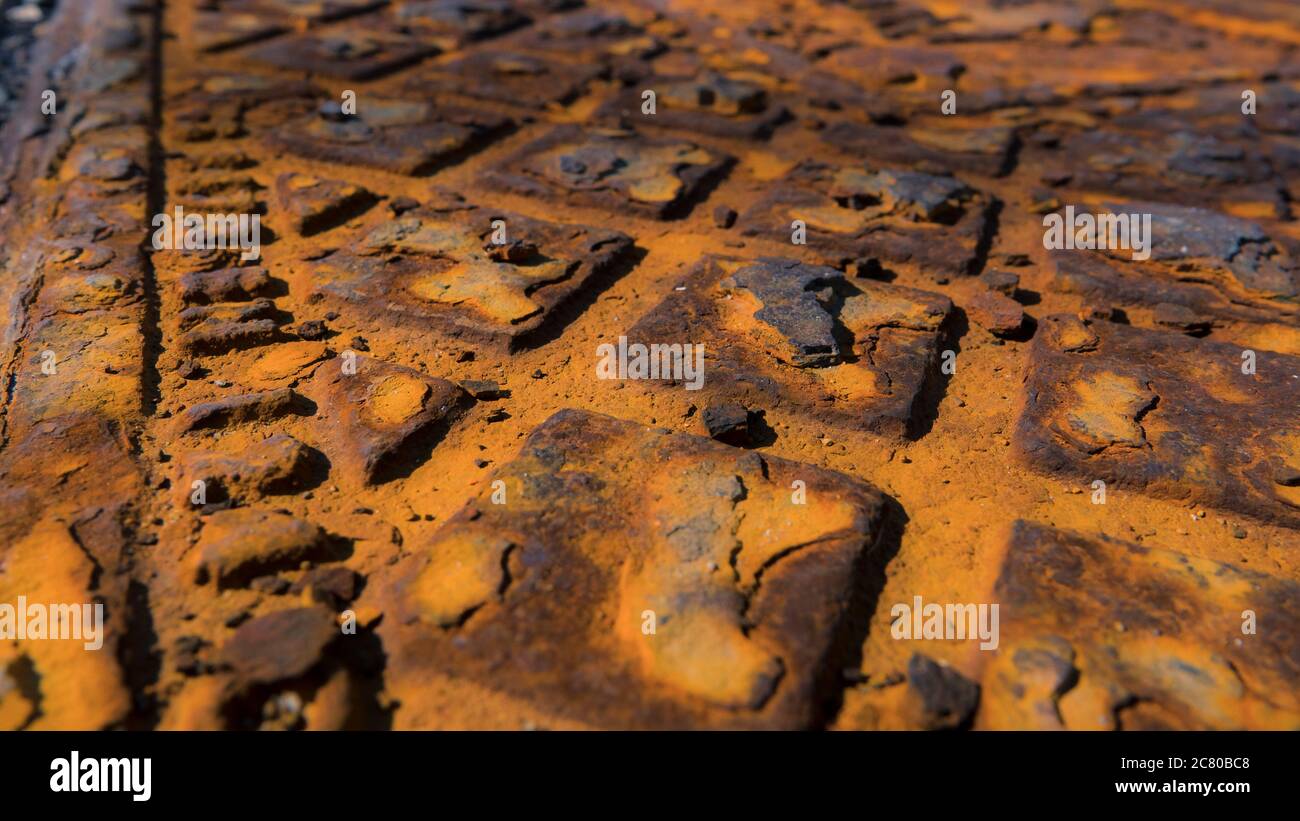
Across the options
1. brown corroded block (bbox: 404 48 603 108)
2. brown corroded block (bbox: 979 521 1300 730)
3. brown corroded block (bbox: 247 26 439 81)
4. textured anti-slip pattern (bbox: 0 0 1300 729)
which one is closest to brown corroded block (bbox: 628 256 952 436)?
textured anti-slip pattern (bbox: 0 0 1300 729)

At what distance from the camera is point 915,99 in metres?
4.84

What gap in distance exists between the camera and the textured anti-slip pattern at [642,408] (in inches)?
68.2

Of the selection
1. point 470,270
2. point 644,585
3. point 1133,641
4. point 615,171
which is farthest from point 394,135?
point 1133,641

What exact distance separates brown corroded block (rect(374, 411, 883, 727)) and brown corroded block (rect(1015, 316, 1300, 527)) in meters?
0.63

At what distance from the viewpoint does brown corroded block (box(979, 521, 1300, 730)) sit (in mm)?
1680

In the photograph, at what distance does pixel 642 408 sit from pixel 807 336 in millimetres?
534

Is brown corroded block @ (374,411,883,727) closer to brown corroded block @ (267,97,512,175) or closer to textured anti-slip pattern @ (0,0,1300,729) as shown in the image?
textured anti-slip pattern @ (0,0,1300,729)

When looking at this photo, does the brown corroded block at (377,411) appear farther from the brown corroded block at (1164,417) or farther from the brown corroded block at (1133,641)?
the brown corroded block at (1164,417)

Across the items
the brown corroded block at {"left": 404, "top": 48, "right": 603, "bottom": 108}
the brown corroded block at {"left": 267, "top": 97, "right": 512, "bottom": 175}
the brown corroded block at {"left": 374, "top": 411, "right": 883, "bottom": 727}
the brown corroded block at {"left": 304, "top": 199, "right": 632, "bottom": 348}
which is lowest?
the brown corroded block at {"left": 374, "top": 411, "right": 883, "bottom": 727}

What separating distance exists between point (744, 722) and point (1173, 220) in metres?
2.79

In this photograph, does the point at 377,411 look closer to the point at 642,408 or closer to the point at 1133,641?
the point at 642,408

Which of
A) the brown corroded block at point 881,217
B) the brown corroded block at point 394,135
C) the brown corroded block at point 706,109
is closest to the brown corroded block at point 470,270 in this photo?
the brown corroded block at point 394,135

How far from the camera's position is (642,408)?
2.49 m
